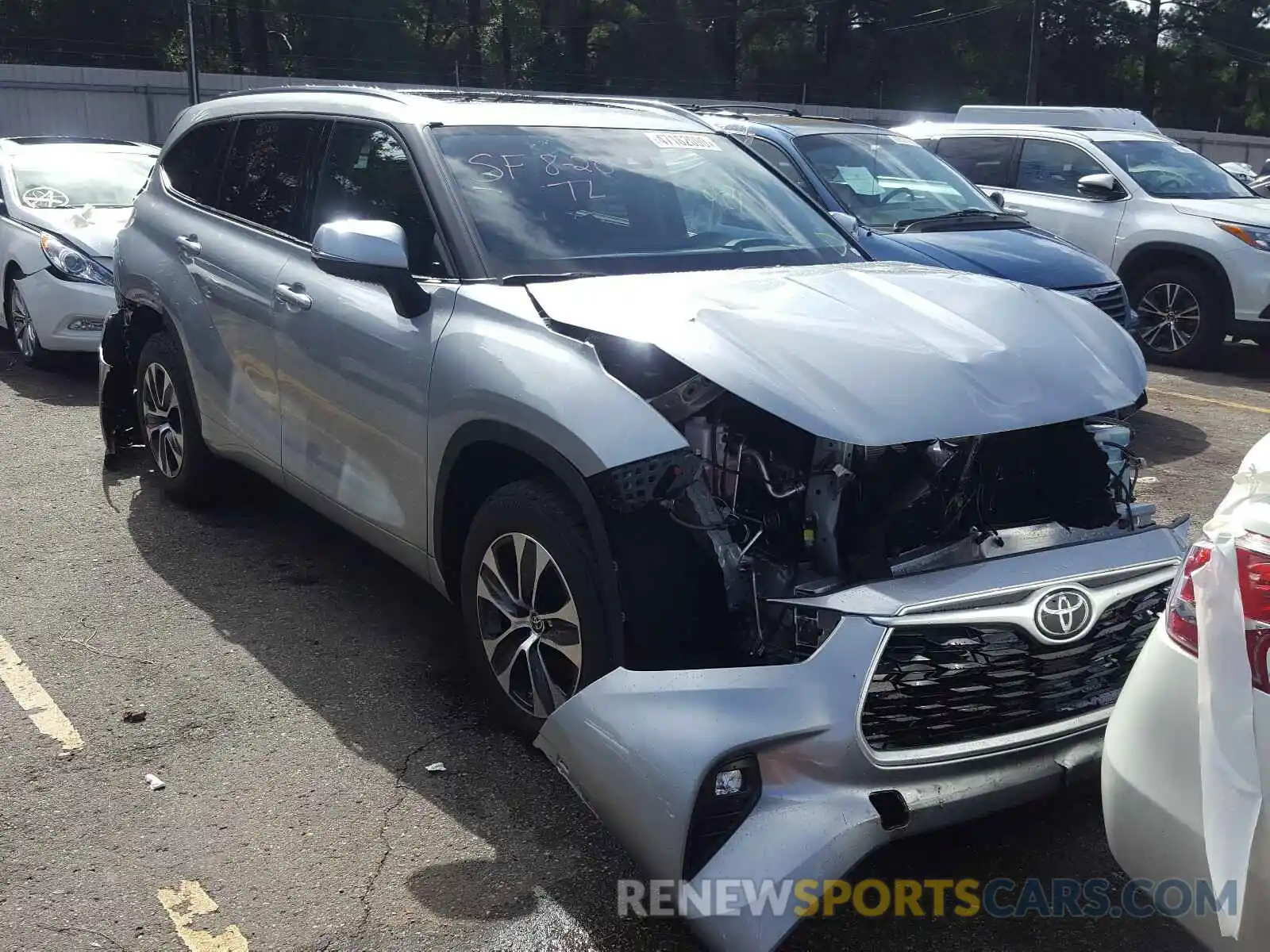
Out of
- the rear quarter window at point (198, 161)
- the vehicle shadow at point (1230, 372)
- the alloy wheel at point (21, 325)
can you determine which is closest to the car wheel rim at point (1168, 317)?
the vehicle shadow at point (1230, 372)

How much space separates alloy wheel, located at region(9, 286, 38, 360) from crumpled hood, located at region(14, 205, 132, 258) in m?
0.53

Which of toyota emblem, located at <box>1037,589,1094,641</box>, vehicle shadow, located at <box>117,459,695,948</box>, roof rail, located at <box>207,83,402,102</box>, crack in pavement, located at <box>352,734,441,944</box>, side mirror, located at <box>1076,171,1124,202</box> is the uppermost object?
roof rail, located at <box>207,83,402,102</box>

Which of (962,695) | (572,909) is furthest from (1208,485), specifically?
(572,909)

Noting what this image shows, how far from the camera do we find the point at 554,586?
3.25 m

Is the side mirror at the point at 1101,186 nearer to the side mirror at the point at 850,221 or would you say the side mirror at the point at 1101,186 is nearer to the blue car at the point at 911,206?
the blue car at the point at 911,206

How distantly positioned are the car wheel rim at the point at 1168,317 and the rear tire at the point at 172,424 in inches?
298

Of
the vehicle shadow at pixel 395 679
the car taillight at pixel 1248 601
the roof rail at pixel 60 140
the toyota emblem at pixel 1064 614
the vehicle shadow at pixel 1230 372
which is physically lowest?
the vehicle shadow at pixel 395 679

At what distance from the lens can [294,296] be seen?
428cm

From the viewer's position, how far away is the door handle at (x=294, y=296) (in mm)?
4238

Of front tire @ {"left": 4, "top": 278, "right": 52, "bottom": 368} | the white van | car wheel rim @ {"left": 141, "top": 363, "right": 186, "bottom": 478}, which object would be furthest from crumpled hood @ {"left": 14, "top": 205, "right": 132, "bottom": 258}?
the white van

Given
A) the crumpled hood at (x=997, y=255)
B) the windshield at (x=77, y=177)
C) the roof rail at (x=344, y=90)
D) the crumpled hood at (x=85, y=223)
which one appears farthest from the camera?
the windshield at (x=77, y=177)

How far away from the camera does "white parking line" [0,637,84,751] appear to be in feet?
12.2

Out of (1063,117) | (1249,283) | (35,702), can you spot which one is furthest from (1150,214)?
(35,702)

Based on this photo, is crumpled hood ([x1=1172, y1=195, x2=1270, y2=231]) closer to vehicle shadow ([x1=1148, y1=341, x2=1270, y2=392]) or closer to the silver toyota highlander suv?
vehicle shadow ([x1=1148, y1=341, x2=1270, y2=392])
